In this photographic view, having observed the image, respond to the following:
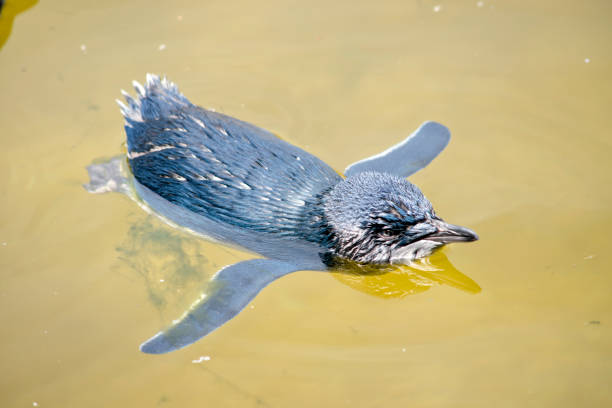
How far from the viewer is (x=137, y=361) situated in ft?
11.1

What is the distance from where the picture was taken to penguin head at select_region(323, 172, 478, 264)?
352 cm

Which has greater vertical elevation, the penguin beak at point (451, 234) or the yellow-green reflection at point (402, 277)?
the penguin beak at point (451, 234)

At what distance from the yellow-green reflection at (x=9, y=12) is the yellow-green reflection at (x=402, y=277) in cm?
410

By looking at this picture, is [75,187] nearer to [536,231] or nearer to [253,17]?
[253,17]

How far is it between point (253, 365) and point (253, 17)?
142 inches

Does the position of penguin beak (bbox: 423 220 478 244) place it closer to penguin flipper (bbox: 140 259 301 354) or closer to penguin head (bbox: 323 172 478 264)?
penguin head (bbox: 323 172 478 264)

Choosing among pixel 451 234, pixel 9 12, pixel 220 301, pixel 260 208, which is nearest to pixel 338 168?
pixel 260 208

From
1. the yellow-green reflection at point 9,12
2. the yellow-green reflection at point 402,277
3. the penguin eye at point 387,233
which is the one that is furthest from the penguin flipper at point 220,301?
the yellow-green reflection at point 9,12

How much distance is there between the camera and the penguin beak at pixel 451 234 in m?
3.48

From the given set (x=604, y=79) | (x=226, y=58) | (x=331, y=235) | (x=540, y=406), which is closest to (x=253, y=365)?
(x=331, y=235)

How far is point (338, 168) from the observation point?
14.6ft

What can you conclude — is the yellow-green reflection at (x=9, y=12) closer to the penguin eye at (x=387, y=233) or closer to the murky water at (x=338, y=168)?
the murky water at (x=338, y=168)

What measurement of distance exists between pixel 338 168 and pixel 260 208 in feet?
3.22

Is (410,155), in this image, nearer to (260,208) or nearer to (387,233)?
(387,233)
